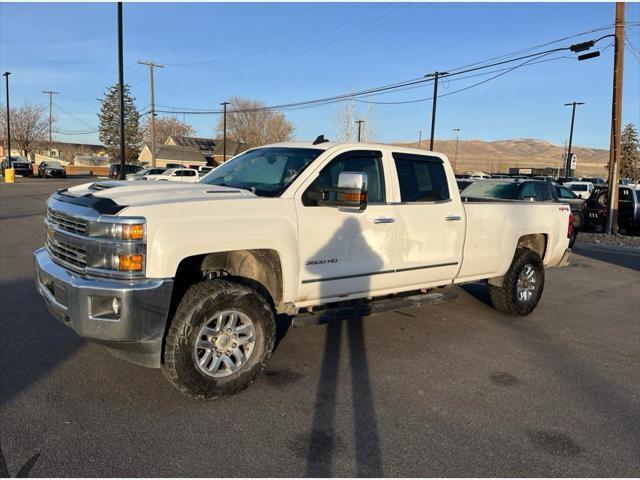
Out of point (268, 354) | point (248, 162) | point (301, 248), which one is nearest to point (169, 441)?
point (268, 354)

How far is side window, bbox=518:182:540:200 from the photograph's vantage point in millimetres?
11873

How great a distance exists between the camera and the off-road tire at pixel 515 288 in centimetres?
660

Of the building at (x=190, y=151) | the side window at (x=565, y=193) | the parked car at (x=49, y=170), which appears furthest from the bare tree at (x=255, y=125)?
the side window at (x=565, y=193)

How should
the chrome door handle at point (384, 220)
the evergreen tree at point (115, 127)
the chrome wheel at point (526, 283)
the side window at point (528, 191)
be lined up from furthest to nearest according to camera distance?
the evergreen tree at point (115, 127) → the side window at point (528, 191) → the chrome wheel at point (526, 283) → the chrome door handle at point (384, 220)

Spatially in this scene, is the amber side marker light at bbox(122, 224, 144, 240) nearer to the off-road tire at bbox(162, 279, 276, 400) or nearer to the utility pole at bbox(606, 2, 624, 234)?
the off-road tire at bbox(162, 279, 276, 400)

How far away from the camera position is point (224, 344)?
411cm

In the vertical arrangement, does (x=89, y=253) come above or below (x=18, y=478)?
above

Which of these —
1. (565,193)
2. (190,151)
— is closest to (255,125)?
(190,151)

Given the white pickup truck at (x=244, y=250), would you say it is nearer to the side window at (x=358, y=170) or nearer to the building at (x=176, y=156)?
the side window at (x=358, y=170)

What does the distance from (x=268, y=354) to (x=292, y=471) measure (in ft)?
4.20

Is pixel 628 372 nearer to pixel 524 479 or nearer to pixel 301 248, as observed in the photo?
pixel 524 479

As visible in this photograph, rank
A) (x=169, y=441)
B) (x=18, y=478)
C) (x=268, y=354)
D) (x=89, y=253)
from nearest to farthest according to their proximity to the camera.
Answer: (x=18, y=478)
(x=169, y=441)
(x=89, y=253)
(x=268, y=354)

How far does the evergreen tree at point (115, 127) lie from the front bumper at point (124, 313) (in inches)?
3293

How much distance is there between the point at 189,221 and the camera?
12.4 ft
